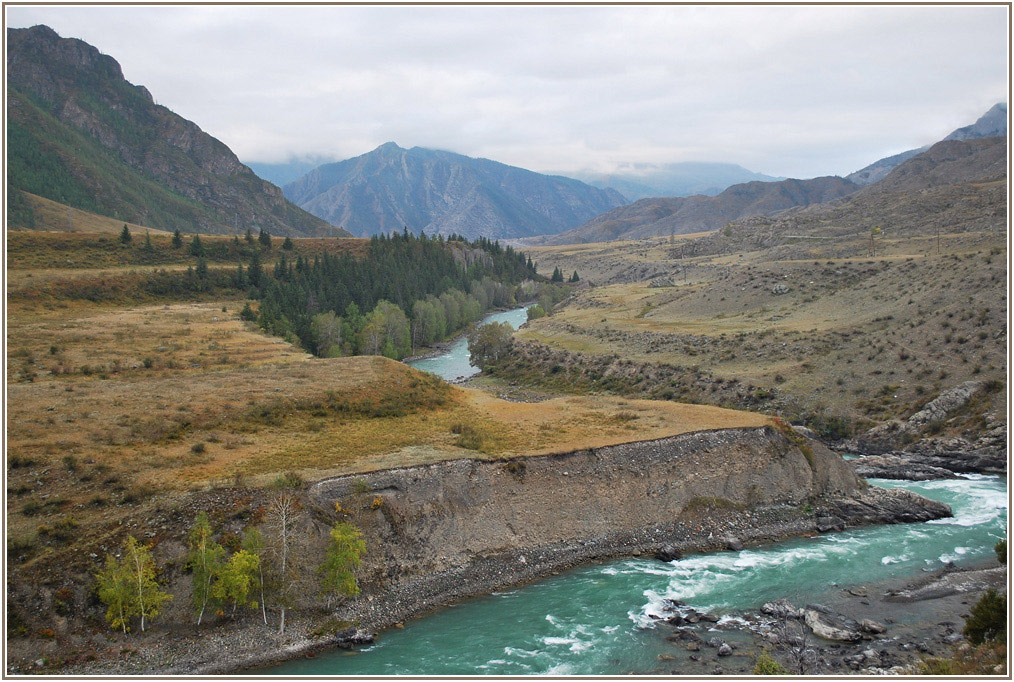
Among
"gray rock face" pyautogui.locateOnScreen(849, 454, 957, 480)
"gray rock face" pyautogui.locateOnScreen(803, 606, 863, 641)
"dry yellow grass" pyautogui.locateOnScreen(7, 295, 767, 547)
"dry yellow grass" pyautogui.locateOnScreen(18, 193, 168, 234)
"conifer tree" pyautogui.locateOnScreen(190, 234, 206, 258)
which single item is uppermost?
"dry yellow grass" pyautogui.locateOnScreen(18, 193, 168, 234)

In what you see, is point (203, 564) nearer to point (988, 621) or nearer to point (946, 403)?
point (988, 621)

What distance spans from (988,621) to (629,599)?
15.7 m

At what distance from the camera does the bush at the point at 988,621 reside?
26.3 m

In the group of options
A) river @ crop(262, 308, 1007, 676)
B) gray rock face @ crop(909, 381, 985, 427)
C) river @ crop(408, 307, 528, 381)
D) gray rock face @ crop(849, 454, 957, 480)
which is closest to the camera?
river @ crop(262, 308, 1007, 676)

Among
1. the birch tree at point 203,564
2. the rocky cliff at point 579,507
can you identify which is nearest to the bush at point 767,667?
the rocky cliff at point 579,507

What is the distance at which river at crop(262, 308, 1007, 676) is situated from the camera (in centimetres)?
2816

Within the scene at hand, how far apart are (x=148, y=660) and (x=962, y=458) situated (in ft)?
193

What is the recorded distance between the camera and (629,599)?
33312mm

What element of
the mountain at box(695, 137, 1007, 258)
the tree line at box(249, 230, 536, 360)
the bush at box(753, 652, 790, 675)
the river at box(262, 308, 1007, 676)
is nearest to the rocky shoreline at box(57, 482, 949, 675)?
the river at box(262, 308, 1007, 676)

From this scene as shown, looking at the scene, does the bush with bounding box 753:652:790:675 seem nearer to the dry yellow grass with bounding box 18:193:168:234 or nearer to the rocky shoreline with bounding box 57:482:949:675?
the rocky shoreline with bounding box 57:482:949:675

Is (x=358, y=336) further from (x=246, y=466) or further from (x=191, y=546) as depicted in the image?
(x=191, y=546)

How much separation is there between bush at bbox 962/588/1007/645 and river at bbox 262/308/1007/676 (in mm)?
6350

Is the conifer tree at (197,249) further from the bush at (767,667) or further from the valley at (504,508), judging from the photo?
the bush at (767,667)

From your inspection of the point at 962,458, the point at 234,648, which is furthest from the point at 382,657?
the point at 962,458
